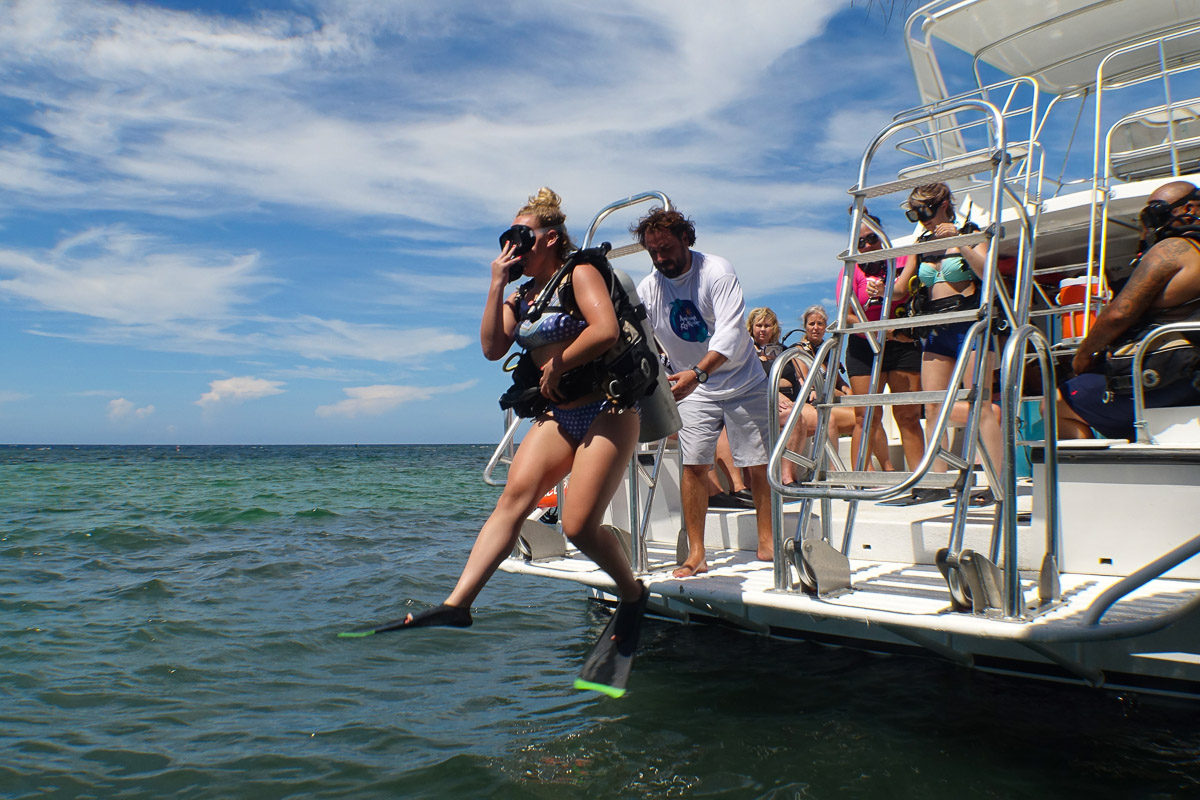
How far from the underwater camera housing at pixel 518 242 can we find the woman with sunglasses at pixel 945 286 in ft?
6.52

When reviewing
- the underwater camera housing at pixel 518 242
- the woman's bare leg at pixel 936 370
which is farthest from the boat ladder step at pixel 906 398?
the woman's bare leg at pixel 936 370

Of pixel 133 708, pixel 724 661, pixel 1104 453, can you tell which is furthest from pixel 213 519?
pixel 1104 453

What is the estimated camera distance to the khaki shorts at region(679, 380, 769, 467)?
Answer: 4535mm

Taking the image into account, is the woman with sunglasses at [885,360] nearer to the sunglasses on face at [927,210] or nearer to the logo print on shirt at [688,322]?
the sunglasses on face at [927,210]

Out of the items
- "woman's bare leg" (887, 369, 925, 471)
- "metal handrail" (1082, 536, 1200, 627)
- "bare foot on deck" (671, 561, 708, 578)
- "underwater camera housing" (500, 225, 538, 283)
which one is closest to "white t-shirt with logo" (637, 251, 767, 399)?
"bare foot on deck" (671, 561, 708, 578)

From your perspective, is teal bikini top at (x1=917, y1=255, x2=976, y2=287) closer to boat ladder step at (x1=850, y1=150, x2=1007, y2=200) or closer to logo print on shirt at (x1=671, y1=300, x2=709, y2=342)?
boat ladder step at (x1=850, y1=150, x2=1007, y2=200)

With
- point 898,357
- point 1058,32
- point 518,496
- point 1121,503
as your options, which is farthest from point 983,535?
point 1058,32

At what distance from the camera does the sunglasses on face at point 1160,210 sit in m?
3.93

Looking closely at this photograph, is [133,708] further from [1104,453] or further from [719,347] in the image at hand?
[1104,453]

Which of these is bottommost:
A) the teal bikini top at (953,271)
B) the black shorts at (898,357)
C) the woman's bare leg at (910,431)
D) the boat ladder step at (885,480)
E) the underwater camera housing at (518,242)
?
the boat ladder step at (885,480)

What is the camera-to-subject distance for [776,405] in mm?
Result: 3543

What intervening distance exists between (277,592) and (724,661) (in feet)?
13.8

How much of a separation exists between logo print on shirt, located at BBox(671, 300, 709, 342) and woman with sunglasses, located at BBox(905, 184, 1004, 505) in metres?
1.17

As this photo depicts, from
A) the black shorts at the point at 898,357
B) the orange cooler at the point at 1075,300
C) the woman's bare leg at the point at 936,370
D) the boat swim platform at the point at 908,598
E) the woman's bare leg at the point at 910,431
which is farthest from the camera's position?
the orange cooler at the point at 1075,300
